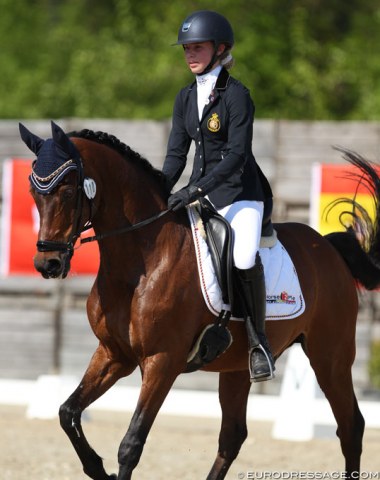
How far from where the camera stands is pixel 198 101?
5.91 meters

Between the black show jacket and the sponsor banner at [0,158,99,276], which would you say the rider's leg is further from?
the sponsor banner at [0,158,99,276]

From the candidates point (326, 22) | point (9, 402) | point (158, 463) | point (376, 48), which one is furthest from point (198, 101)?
point (326, 22)

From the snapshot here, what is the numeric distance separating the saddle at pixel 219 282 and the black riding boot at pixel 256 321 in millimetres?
94

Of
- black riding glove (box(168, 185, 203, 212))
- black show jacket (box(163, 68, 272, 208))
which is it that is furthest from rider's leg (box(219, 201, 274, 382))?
black riding glove (box(168, 185, 203, 212))

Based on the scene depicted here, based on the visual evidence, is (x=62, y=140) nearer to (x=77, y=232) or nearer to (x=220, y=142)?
(x=77, y=232)

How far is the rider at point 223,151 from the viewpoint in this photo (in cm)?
573

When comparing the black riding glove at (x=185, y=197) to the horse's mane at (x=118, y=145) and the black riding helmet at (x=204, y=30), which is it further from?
the black riding helmet at (x=204, y=30)

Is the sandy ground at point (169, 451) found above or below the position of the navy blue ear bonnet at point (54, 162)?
below

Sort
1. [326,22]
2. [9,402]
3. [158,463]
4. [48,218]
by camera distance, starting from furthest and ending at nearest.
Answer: [326,22]
[9,402]
[158,463]
[48,218]

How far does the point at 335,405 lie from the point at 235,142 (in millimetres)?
1953

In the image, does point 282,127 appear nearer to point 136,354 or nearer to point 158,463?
point 158,463

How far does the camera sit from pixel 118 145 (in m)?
5.75

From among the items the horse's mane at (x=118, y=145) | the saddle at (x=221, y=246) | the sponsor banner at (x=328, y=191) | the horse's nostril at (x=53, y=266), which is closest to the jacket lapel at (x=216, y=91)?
the horse's mane at (x=118, y=145)

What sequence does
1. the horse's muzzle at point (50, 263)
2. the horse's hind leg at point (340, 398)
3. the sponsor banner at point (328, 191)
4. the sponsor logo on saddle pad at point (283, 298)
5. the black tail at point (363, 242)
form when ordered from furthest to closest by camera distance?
1. the sponsor banner at point (328, 191)
2. the black tail at point (363, 242)
3. the horse's hind leg at point (340, 398)
4. the sponsor logo on saddle pad at point (283, 298)
5. the horse's muzzle at point (50, 263)
